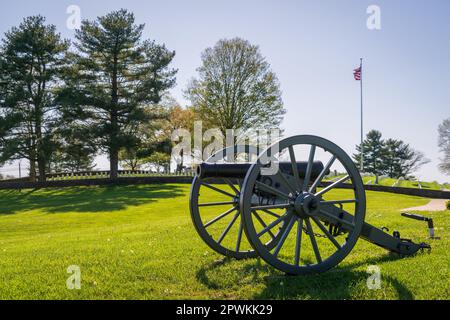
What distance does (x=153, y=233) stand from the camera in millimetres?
9992

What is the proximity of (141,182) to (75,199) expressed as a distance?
33.6 feet

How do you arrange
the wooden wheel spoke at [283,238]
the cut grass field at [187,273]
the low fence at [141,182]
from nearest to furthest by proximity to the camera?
the cut grass field at [187,273] → the wooden wheel spoke at [283,238] → the low fence at [141,182]

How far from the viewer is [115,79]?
114ft

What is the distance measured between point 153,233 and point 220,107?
28252mm

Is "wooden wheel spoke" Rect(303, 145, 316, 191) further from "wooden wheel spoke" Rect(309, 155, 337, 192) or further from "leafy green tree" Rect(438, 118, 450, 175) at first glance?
"leafy green tree" Rect(438, 118, 450, 175)

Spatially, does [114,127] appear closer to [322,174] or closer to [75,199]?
[75,199]

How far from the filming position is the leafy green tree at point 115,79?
33.1 m

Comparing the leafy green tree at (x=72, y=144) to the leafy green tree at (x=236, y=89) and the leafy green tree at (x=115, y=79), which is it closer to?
the leafy green tree at (x=115, y=79)

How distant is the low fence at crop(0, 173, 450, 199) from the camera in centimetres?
2920

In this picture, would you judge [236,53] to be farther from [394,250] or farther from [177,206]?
[394,250]

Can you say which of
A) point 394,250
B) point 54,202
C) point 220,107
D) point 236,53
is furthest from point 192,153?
point 394,250

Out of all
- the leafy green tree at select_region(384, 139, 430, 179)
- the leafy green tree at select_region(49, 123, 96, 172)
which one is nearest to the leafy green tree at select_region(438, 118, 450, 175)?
the leafy green tree at select_region(384, 139, 430, 179)

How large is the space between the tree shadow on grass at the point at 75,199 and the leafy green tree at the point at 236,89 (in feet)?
36.3

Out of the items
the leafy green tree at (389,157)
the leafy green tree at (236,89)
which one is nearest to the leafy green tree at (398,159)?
the leafy green tree at (389,157)
